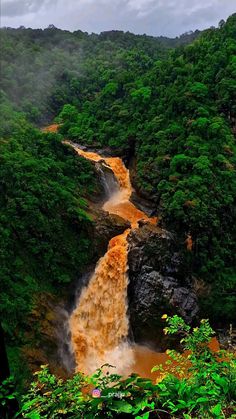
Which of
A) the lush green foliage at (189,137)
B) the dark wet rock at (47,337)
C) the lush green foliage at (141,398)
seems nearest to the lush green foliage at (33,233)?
the dark wet rock at (47,337)

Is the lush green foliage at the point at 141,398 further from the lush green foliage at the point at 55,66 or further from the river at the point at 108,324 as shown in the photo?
the lush green foliage at the point at 55,66

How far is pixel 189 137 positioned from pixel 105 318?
1062 cm

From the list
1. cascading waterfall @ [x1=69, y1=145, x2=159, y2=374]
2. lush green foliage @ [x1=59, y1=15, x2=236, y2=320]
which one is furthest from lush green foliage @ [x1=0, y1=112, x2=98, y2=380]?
lush green foliage @ [x1=59, y1=15, x2=236, y2=320]

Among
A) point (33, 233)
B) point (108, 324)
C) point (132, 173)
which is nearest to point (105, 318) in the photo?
point (108, 324)

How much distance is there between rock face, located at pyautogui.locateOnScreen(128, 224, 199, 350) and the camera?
1688 centimetres

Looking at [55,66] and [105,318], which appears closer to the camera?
[105,318]

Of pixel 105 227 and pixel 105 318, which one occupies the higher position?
pixel 105 227

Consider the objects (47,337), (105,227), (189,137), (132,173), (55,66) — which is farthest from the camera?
(55,66)

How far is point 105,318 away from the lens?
17.1 metres

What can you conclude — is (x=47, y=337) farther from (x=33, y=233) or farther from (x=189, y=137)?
(x=189, y=137)

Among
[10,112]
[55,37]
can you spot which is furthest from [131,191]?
[55,37]

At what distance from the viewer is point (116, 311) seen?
17.2m

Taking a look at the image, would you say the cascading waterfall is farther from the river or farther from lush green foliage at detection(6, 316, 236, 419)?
lush green foliage at detection(6, 316, 236, 419)

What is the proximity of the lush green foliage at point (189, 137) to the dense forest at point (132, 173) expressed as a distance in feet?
0.20
